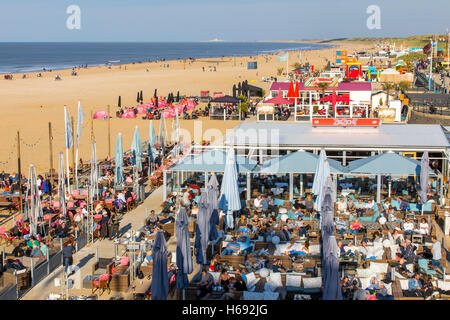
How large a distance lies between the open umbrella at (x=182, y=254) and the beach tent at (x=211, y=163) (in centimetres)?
560

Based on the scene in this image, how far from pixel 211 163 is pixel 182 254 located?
618 centimetres

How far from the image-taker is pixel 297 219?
13148 millimetres

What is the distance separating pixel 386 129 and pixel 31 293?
13.2 metres

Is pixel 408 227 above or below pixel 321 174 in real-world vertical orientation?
below

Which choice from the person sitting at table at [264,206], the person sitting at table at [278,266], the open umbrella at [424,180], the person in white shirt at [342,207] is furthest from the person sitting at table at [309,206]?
the person sitting at table at [278,266]

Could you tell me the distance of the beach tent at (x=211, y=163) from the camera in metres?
14.7

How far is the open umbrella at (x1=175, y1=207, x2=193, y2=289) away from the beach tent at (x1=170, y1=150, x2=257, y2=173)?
18.4ft

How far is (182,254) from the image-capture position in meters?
8.92

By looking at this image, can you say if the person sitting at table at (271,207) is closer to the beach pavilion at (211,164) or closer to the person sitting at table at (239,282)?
the beach pavilion at (211,164)

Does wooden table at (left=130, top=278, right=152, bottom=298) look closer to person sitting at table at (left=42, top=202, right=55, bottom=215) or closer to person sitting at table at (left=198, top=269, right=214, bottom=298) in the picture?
person sitting at table at (left=198, top=269, right=214, bottom=298)

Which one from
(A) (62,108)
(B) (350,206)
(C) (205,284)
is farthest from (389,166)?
(A) (62,108)

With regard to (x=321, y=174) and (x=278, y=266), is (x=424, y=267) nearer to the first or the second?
(x=278, y=266)

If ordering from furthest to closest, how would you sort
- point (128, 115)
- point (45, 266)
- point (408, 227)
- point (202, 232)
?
point (128, 115), point (408, 227), point (45, 266), point (202, 232)
